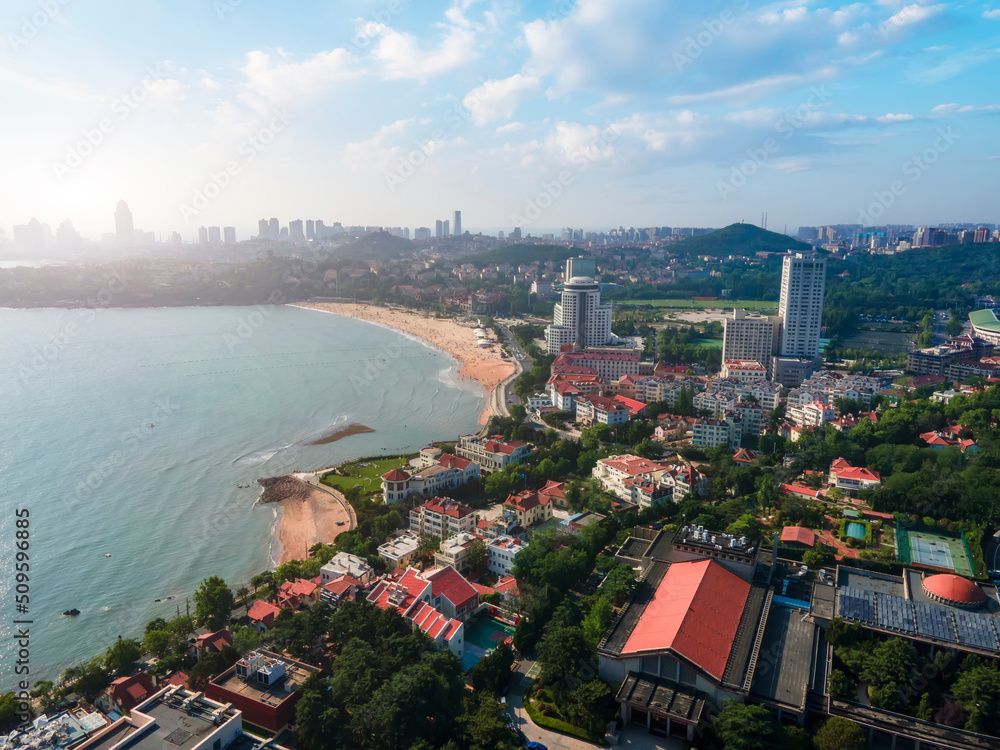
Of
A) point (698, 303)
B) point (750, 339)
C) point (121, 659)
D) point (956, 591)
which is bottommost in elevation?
point (121, 659)

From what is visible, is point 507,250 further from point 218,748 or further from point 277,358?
point 218,748

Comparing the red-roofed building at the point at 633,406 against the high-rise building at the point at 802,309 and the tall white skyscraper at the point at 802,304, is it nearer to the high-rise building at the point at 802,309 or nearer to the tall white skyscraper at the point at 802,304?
the high-rise building at the point at 802,309

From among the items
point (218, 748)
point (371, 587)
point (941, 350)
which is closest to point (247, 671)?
point (218, 748)

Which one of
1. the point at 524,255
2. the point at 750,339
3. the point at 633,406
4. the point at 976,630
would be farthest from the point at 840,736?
the point at 524,255

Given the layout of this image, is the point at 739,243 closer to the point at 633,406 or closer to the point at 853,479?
the point at 633,406

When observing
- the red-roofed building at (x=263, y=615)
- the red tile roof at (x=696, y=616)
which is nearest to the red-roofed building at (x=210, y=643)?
the red-roofed building at (x=263, y=615)

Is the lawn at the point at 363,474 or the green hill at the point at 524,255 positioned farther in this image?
the green hill at the point at 524,255

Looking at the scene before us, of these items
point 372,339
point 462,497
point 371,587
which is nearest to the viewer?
point 371,587
